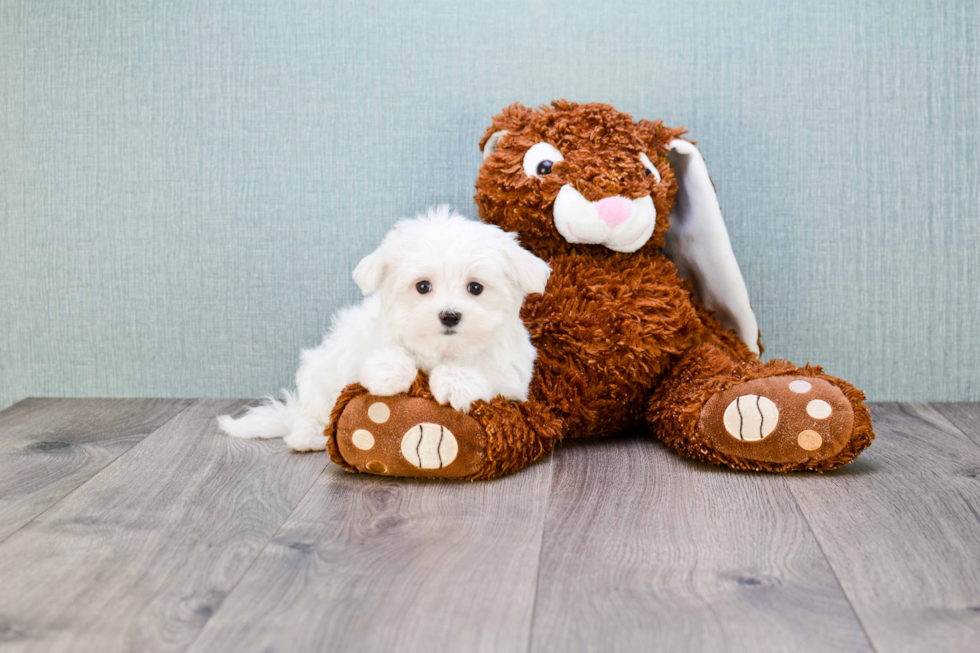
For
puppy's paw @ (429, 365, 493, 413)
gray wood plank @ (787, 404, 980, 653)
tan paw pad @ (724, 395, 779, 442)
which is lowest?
gray wood plank @ (787, 404, 980, 653)

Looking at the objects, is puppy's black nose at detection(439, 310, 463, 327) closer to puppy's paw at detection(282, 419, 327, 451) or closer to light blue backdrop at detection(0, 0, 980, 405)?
puppy's paw at detection(282, 419, 327, 451)

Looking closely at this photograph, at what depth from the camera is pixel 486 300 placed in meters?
1.23

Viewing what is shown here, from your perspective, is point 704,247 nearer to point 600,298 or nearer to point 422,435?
point 600,298

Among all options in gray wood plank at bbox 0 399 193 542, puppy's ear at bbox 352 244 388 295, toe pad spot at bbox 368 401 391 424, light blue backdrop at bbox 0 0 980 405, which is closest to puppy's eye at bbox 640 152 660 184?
light blue backdrop at bbox 0 0 980 405

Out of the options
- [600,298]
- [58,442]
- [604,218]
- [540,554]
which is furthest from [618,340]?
[58,442]

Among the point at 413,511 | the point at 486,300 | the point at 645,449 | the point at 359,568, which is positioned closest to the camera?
the point at 359,568

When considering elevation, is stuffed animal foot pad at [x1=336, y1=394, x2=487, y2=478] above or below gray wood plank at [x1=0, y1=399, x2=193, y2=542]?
above

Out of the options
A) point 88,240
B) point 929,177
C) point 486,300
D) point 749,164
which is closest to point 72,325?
point 88,240

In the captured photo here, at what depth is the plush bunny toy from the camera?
124 centimetres

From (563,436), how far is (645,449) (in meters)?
0.14

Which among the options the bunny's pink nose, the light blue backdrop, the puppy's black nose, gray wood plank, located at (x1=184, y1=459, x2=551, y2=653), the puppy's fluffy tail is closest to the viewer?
gray wood plank, located at (x1=184, y1=459, x2=551, y2=653)

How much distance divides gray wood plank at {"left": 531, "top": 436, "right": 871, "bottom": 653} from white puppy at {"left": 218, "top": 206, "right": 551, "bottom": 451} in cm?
20

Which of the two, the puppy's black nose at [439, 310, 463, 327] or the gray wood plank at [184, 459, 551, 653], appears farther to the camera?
the puppy's black nose at [439, 310, 463, 327]

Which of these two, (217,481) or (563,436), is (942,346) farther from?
(217,481)
